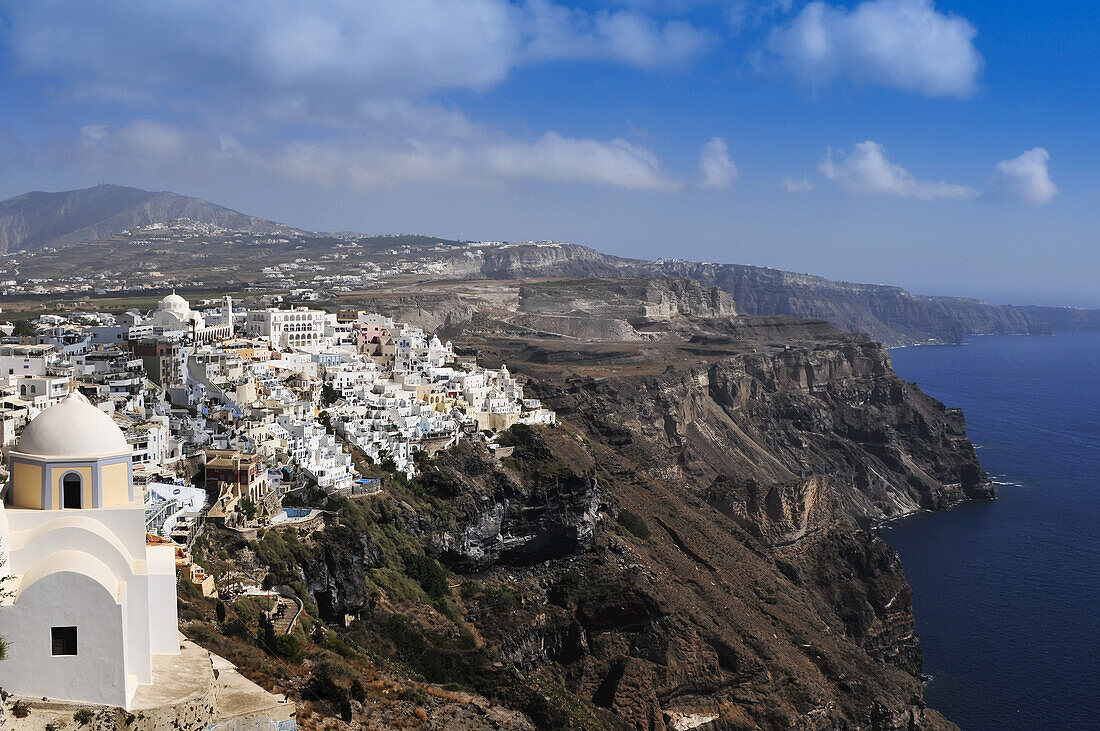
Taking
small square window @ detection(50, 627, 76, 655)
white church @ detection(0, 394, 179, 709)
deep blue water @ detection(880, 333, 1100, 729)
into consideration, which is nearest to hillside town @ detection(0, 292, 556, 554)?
white church @ detection(0, 394, 179, 709)

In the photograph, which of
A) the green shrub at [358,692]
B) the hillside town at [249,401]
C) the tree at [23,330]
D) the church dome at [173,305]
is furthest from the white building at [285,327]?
the green shrub at [358,692]

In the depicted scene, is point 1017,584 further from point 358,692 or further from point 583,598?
point 358,692

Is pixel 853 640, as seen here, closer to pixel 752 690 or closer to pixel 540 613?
pixel 752 690

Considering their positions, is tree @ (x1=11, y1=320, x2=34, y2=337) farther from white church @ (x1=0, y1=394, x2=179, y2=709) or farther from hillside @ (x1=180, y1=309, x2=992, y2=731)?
white church @ (x1=0, y1=394, x2=179, y2=709)

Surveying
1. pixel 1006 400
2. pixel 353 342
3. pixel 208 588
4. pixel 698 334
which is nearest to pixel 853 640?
pixel 353 342

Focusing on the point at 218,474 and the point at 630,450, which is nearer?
the point at 218,474

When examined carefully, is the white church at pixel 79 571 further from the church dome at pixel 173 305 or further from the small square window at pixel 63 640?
the church dome at pixel 173 305

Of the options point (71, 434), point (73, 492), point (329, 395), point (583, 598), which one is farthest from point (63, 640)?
point (329, 395)
